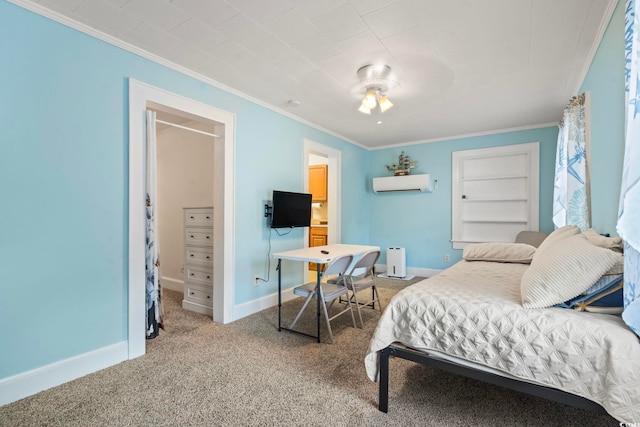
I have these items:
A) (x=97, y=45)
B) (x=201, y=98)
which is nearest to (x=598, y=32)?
(x=201, y=98)

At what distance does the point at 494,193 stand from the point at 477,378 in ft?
13.3

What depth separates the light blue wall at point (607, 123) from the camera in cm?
184

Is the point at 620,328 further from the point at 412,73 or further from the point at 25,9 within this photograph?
the point at 25,9

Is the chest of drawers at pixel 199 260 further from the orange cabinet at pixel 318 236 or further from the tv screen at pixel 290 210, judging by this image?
the orange cabinet at pixel 318 236

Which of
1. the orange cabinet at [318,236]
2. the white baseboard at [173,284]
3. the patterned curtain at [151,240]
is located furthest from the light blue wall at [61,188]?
the orange cabinet at [318,236]

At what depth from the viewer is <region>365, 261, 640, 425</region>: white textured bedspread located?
3.94ft

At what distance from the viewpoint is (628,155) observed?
122 cm

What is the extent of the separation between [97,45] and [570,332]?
342cm

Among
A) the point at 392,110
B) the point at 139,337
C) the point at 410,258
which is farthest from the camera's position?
the point at 410,258

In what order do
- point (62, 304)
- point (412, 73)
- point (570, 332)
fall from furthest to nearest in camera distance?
point (412, 73) → point (62, 304) → point (570, 332)

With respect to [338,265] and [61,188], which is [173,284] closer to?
[61,188]

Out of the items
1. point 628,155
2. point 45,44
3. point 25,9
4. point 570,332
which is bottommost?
point 570,332

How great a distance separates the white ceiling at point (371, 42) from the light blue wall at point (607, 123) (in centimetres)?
19

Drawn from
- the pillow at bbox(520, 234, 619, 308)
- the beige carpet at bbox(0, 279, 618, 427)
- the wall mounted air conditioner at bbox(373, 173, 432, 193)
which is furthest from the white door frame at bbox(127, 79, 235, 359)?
the wall mounted air conditioner at bbox(373, 173, 432, 193)
